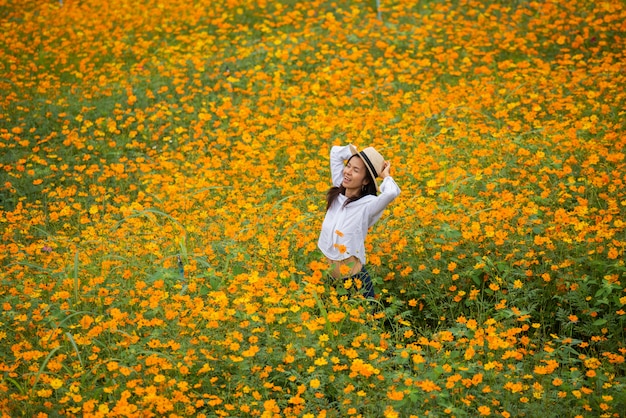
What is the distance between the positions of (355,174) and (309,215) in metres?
1.07

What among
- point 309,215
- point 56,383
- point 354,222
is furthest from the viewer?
point 309,215

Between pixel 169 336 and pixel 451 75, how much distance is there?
250 inches

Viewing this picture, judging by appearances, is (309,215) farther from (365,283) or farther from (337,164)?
(365,283)

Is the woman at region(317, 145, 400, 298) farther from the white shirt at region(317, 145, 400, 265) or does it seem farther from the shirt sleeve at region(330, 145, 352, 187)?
the shirt sleeve at region(330, 145, 352, 187)

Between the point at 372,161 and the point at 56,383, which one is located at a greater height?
the point at 372,161

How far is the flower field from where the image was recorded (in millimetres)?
3975

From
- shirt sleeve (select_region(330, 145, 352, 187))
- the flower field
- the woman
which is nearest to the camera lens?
the flower field

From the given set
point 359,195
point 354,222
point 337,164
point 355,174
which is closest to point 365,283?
point 354,222

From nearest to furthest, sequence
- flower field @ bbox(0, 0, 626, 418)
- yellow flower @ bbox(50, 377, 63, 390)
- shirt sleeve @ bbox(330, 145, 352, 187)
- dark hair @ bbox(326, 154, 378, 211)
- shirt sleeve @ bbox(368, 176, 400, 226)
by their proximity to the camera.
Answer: yellow flower @ bbox(50, 377, 63, 390)
flower field @ bbox(0, 0, 626, 418)
shirt sleeve @ bbox(368, 176, 400, 226)
dark hair @ bbox(326, 154, 378, 211)
shirt sleeve @ bbox(330, 145, 352, 187)

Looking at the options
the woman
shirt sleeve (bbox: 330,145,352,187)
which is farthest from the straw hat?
shirt sleeve (bbox: 330,145,352,187)

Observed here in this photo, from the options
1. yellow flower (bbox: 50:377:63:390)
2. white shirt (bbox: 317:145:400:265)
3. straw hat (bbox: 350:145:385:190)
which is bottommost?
yellow flower (bbox: 50:377:63:390)

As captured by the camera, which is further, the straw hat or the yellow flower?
the straw hat

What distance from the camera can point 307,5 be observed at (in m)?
11.8

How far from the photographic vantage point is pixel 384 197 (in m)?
4.66
